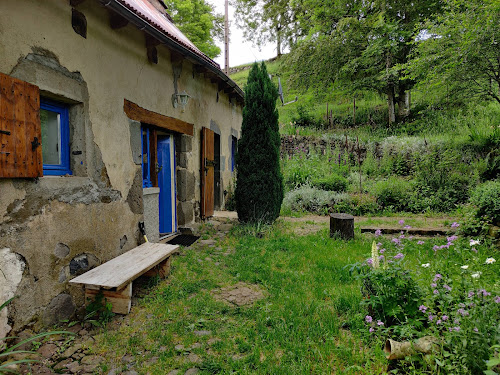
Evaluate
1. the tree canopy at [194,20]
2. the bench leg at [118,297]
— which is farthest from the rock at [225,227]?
the tree canopy at [194,20]

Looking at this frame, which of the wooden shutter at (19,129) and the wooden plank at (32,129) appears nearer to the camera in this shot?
the wooden shutter at (19,129)

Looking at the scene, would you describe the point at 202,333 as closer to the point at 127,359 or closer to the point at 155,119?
the point at 127,359

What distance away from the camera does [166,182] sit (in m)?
4.93

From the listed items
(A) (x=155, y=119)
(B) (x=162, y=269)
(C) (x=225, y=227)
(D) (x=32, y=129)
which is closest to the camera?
(D) (x=32, y=129)

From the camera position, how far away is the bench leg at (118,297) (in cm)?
259

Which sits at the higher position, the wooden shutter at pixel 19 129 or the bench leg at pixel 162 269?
the wooden shutter at pixel 19 129

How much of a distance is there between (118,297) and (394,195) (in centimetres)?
698

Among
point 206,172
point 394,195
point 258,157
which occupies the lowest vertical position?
point 394,195

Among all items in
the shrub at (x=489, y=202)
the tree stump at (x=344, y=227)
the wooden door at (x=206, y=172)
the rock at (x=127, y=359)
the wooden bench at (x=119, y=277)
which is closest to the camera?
the rock at (x=127, y=359)

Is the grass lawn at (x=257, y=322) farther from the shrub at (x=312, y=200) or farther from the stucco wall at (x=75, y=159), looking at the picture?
the shrub at (x=312, y=200)

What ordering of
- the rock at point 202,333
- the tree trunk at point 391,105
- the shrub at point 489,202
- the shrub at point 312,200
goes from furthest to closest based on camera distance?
1. the tree trunk at point 391,105
2. the shrub at point 312,200
3. the shrub at point 489,202
4. the rock at point 202,333

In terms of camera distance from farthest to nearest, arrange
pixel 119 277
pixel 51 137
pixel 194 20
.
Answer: pixel 194 20 → pixel 51 137 → pixel 119 277

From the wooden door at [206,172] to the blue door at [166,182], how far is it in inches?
32.5

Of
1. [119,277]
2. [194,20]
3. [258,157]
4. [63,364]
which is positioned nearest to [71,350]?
[63,364]
